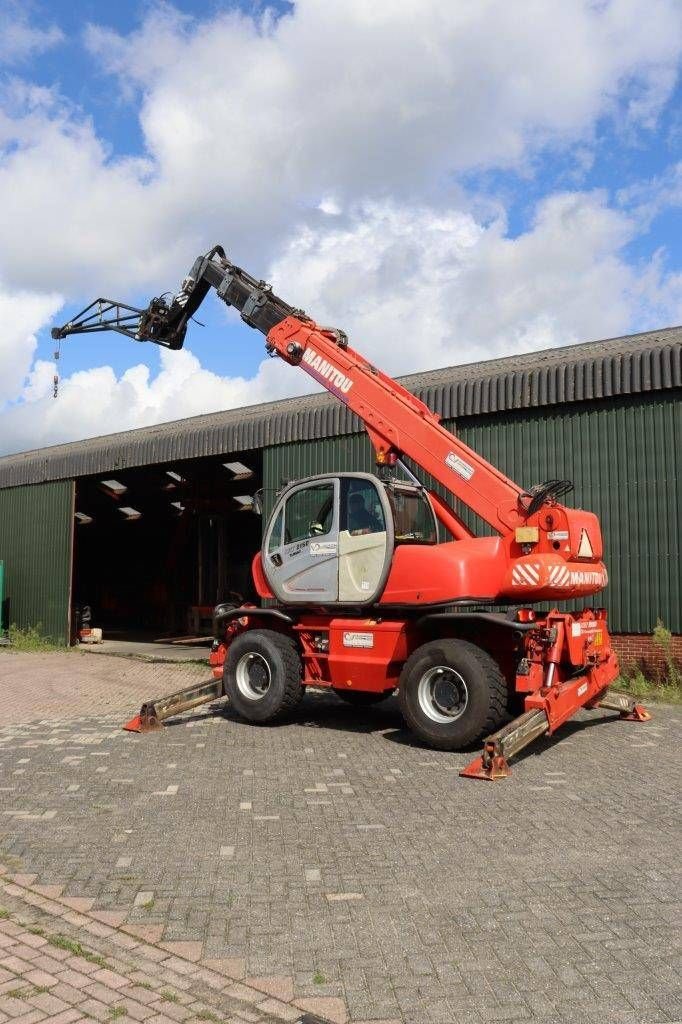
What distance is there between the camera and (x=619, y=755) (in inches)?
329

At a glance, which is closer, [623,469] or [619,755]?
[619,755]

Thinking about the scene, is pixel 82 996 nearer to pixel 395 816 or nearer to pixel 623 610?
pixel 395 816

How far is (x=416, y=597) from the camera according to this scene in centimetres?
900

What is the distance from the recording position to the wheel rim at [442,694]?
8.42m

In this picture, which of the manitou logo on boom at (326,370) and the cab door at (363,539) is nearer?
the cab door at (363,539)

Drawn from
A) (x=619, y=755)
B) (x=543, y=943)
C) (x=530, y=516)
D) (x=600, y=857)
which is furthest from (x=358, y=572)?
(x=543, y=943)

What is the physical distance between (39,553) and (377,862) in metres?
18.0

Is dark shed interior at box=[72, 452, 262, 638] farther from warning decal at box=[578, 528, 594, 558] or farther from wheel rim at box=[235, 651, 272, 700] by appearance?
warning decal at box=[578, 528, 594, 558]

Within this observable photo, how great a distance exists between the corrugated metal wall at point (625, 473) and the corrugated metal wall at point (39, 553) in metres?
11.8

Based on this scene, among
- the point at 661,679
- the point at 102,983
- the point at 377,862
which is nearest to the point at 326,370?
the point at 661,679

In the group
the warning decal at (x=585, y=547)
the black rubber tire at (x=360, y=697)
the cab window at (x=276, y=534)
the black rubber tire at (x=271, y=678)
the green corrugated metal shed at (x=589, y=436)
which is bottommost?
the black rubber tire at (x=360, y=697)

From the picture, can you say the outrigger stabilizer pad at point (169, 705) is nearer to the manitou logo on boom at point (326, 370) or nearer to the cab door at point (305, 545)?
the cab door at point (305, 545)

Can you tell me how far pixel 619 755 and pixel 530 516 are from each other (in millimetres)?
2469

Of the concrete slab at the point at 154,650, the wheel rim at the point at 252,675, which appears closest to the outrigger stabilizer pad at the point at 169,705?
the wheel rim at the point at 252,675
